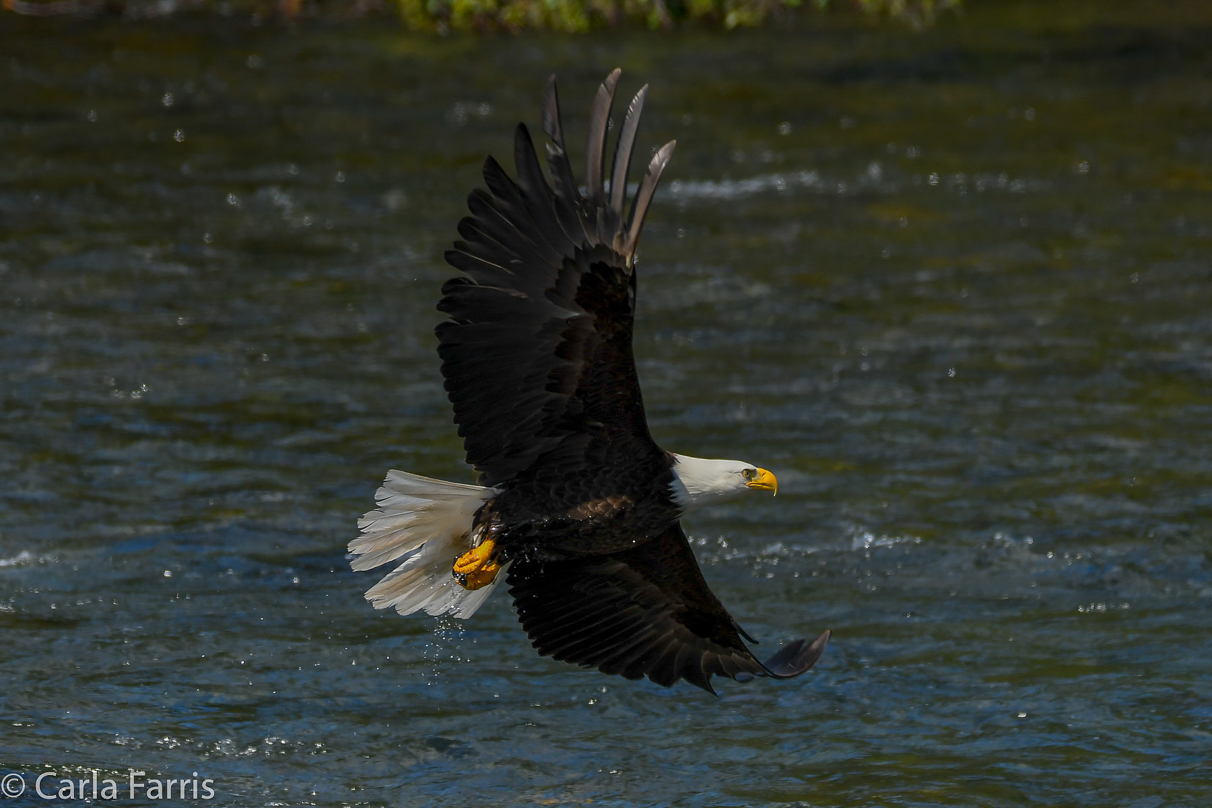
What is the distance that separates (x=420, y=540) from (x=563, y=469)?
620 mm

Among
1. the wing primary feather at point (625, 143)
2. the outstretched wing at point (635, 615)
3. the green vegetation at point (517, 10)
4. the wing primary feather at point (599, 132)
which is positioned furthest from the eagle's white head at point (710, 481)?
the green vegetation at point (517, 10)

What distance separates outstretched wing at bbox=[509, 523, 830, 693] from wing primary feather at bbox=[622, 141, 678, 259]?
1.26 m

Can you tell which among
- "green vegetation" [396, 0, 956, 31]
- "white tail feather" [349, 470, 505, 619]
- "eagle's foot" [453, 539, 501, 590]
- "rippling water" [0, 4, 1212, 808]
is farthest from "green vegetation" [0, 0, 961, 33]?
"eagle's foot" [453, 539, 501, 590]

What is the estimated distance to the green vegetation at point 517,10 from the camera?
48.6 feet

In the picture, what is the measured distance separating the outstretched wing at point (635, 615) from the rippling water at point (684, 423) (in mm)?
361

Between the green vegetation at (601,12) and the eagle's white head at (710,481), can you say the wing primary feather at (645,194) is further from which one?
the green vegetation at (601,12)

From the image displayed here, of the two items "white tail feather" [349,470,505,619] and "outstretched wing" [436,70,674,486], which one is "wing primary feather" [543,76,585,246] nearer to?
"outstretched wing" [436,70,674,486]

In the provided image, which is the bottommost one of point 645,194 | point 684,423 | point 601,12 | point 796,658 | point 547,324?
point 796,658

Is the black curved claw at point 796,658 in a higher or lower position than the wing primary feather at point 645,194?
lower

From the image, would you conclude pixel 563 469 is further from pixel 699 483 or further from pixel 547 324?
pixel 547 324

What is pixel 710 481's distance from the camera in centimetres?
531

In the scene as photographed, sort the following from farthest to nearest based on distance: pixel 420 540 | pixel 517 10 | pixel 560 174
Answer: pixel 517 10 < pixel 420 540 < pixel 560 174

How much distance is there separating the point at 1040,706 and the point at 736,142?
8.83 meters

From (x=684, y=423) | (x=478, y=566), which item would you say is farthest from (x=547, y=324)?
(x=684, y=423)
